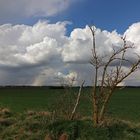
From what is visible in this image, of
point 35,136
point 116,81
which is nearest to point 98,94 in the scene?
point 116,81

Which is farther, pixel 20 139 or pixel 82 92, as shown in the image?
pixel 82 92

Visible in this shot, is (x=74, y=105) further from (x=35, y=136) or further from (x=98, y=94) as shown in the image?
(x=35, y=136)

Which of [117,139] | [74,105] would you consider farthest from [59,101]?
[117,139]

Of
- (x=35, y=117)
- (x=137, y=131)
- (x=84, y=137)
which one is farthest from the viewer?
(x=35, y=117)

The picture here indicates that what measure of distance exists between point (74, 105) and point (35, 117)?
2334 millimetres

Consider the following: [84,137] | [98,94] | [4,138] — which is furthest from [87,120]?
[4,138]

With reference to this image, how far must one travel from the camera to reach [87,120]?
22.9 m

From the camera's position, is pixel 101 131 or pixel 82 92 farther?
pixel 82 92

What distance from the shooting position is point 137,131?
21547mm

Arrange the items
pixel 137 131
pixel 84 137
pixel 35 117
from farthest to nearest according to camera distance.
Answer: pixel 35 117, pixel 137 131, pixel 84 137

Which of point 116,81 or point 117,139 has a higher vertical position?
point 116,81

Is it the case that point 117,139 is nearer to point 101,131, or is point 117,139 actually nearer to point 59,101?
point 101,131

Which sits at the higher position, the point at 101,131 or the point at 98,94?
the point at 98,94

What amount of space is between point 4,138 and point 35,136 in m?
1.60
